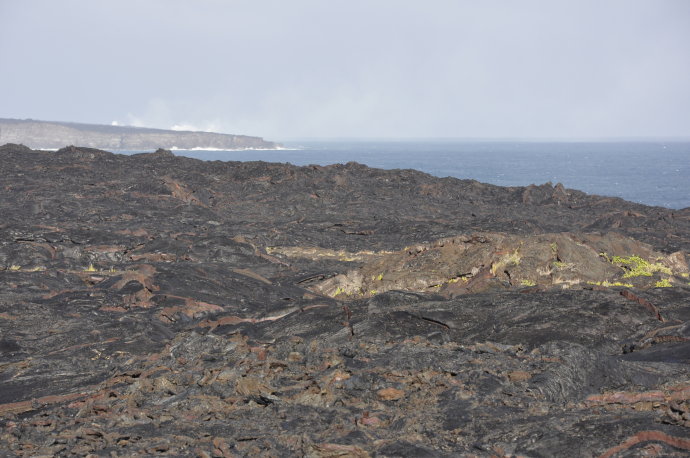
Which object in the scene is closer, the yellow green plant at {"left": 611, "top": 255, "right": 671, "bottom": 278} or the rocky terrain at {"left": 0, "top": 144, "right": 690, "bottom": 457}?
the rocky terrain at {"left": 0, "top": 144, "right": 690, "bottom": 457}

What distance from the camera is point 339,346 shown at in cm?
1285

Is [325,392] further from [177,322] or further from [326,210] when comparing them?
[326,210]

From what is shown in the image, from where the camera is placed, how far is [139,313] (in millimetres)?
18812

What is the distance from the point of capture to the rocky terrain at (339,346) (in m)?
8.62

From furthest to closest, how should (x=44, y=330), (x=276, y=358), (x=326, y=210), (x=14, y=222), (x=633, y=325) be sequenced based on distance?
(x=326, y=210), (x=14, y=222), (x=44, y=330), (x=633, y=325), (x=276, y=358)

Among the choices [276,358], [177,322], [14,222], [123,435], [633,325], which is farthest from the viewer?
[14,222]

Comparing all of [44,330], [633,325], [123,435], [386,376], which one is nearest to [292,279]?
[44,330]

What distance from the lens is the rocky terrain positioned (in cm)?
862

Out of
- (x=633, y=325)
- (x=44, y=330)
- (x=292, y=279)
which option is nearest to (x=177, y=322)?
(x=44, y=330)

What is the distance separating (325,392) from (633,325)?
849 cm

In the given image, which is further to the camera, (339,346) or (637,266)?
(637,266)

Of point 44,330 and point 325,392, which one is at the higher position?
point 325,392

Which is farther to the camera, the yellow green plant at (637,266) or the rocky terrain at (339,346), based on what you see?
the yellow green plant at (637,266)

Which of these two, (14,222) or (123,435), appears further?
(14,222)
